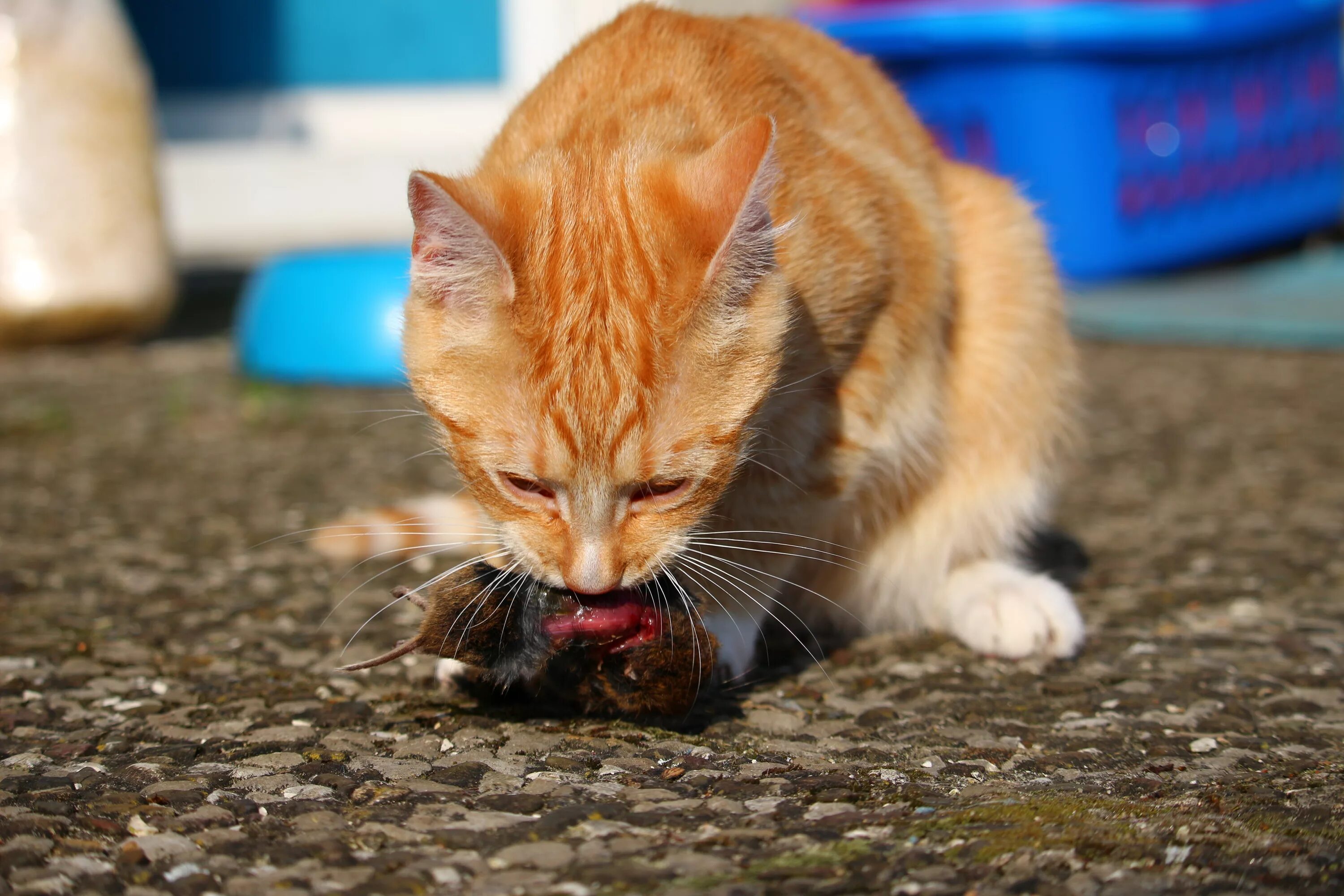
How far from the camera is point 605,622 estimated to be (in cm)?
206

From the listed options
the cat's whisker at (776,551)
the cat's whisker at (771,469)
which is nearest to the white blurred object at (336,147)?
the cat's whisker at (776,551)

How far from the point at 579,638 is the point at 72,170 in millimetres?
4447

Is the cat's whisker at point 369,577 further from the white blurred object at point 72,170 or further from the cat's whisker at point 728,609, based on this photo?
the white blurred object at point 72,170

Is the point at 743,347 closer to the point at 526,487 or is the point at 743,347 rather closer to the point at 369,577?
the point at 526,487

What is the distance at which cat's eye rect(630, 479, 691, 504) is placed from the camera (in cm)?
205

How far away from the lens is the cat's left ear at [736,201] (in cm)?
195

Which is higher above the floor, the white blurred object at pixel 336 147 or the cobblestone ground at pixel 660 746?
the white blurred object at pixel 336 147

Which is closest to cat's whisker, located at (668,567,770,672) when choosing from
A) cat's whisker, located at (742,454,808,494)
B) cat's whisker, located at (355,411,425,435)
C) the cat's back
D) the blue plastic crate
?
cat's whisker, located at (742,454,808,494)

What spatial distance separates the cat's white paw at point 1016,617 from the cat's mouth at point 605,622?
81 cm

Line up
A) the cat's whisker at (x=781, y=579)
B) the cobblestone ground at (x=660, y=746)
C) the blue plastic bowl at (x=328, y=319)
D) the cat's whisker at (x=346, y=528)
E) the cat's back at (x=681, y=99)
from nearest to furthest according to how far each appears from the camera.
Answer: the cobblestone ground at (x=660, y=746) → the cat's whisker at (x=781, y=579) → the cat's back at (x=681, y=99) → the cat's whisker at (x=346, y=528) → the blue plastic bowl at (x=328, y=319)

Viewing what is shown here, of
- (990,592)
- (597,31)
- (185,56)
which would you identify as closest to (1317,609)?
(990,592)

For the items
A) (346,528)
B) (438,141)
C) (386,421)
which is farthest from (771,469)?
(438,141)

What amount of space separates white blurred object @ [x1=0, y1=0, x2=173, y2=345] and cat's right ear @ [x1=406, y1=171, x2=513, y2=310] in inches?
159

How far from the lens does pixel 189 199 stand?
22.7ft
